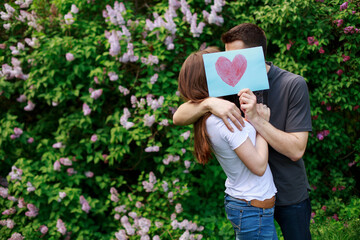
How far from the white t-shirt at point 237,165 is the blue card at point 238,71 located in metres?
0.17

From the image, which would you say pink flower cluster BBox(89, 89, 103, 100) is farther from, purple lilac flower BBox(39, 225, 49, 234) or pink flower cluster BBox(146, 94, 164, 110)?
purple lilac flower BBox(39, 225, 49, 234)

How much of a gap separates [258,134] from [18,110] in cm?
A: 332

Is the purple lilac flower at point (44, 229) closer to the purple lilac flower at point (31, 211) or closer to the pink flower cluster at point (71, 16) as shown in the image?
the purple lilac flower at point (31, 211)

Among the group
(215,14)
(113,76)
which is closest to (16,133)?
(113,76)

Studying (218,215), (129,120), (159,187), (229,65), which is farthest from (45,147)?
(229,65)

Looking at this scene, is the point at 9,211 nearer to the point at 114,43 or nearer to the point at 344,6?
the point at 114,43

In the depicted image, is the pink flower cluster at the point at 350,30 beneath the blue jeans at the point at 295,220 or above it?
above

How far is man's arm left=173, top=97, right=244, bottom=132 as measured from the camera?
152cm

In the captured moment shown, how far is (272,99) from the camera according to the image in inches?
68.6

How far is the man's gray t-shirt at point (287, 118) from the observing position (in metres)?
1.65

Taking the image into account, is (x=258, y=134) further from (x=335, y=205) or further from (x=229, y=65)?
(x=335, y=205)

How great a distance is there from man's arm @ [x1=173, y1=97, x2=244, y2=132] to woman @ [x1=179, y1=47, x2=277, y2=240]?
1.1 inches

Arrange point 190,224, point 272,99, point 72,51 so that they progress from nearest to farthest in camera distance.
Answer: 1. point 272,99
2. point 190,224
3. point 72,51

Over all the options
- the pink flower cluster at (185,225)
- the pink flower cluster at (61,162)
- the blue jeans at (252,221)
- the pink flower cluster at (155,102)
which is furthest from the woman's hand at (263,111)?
the pink flower cluster at (61,162)
